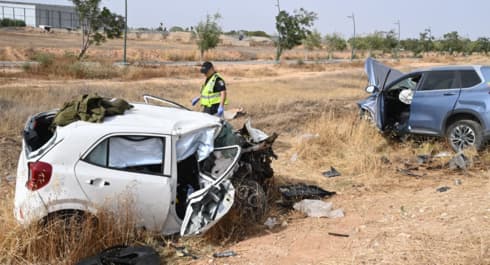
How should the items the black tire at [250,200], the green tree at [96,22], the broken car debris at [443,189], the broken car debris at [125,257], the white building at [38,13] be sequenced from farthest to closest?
the white building at [38,13]
the green tree at [96,22]
the broken car debris at [443,189]
the black tire at [250,200]
the broken car debris at [125,257]

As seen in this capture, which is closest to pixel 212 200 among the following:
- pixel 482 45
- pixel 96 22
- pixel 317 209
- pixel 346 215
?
pixel 317 209

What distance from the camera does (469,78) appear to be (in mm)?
9711

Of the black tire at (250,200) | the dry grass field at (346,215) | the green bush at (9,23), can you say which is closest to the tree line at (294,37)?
the dry grass field at (346,215)

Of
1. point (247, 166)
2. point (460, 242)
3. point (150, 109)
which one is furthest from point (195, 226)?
point (460, 242)

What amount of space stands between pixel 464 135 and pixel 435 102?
0.83 m

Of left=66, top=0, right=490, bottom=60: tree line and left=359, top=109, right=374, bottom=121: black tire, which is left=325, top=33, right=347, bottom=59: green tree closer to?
left=66, top=0, right=490, bottom=60: tree line

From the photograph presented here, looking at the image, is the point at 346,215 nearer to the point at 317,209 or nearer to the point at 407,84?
the point at 317,209

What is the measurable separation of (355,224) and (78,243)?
3227 millimetres

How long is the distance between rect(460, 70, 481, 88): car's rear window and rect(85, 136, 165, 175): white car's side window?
6.56 m

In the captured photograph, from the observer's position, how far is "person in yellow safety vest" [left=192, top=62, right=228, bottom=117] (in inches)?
351

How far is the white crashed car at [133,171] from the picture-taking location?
16.9 feet

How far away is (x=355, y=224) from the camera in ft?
21.0

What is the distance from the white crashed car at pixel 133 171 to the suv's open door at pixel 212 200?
0.03 ft

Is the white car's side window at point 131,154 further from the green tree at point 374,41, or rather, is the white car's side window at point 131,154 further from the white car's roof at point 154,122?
the green tree at point 374,41
